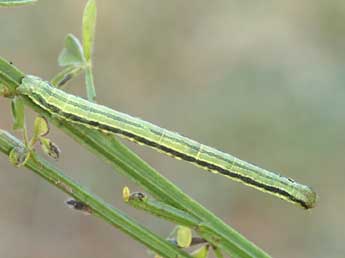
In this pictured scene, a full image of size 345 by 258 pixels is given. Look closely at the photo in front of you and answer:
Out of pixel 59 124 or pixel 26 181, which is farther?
pixel 26 181

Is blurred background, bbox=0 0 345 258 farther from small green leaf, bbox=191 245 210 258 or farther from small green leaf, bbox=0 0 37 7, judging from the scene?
small green leaf, bbox=0 0 37 7

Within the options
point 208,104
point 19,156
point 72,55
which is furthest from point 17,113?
point 208,104

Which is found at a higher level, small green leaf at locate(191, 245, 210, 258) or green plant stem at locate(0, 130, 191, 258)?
small green leaf at locate(191, 245, 210, 258)

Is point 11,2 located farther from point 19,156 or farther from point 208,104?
point 208,104

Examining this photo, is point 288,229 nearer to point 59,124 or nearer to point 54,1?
point 54,1

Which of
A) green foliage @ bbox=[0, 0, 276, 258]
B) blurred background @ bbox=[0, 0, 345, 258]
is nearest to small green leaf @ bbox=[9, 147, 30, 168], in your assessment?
green foliage @ bbox=[0, 0, 276, 258]

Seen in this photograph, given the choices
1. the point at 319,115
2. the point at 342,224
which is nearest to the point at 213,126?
the point at 319,115

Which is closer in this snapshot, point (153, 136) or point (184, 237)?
point (184, 237)
